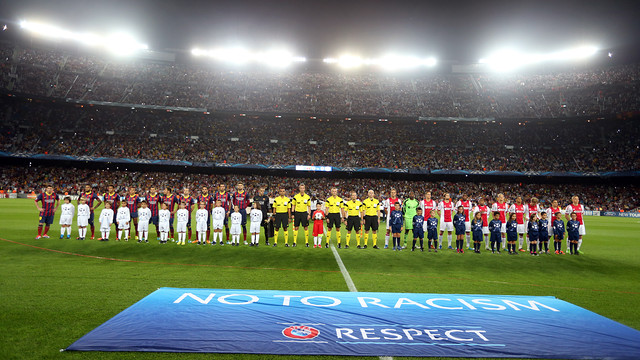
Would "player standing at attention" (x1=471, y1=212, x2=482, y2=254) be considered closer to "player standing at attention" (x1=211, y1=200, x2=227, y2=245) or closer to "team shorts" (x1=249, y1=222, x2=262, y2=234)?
"team shorts" (x1=249, y1=222, x2=262, y2=234)

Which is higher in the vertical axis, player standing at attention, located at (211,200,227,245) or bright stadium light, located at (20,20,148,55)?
bright stadium light, located at (20,20,148,55)

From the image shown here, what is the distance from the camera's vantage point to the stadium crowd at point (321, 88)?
4053 centimetres

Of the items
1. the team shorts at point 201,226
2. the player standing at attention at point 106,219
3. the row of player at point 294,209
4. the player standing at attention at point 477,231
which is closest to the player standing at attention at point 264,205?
the row of player at point 294,209

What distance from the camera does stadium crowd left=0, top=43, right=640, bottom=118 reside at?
133 feet

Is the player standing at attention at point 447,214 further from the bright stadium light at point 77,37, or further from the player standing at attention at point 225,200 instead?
the bright stadium light at point 77,37

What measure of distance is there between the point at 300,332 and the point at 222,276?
12.7 ft

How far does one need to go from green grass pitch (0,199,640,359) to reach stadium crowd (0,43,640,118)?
109 feet

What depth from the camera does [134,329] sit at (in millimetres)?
4434

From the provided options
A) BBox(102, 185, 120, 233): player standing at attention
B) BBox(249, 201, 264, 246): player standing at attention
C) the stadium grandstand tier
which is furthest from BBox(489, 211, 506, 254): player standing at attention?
the stadium grandstand tier

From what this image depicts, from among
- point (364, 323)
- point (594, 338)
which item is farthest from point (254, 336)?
point (594, 338)

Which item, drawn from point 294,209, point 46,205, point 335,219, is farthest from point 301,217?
point 46,205

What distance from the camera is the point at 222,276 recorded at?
25.7 ft

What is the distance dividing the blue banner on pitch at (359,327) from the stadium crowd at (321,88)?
3858cm

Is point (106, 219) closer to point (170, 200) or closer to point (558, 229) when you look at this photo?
point (170, 200)
